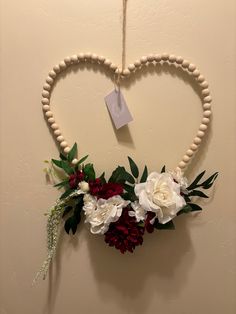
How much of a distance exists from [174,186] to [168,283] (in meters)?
0.30

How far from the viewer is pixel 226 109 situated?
2.73ft

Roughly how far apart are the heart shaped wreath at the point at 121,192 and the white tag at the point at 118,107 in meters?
0.05

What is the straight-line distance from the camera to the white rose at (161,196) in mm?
763

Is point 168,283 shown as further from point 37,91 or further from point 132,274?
point 37,91

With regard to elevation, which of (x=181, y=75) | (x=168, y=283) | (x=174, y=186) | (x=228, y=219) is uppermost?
(x=181, y=75)

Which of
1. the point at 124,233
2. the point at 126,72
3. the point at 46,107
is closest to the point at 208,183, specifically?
the point at 124,233

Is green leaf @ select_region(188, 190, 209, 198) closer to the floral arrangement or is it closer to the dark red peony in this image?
the floral arrangement

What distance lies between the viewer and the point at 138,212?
0.79 m

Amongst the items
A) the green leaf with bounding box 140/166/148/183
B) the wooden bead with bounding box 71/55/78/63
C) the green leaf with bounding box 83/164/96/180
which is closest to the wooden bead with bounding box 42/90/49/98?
the wooden bead with bounding box 71/55/78/63

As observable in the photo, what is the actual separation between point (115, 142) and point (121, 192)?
14 cm

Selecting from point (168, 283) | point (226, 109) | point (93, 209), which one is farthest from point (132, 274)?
point (226, 109)

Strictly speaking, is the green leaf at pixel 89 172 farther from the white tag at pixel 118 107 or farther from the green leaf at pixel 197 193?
the green leaf at pixel 197 193


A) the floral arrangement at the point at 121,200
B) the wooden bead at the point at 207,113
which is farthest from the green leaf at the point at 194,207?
the wooden bead at the point at 207,113

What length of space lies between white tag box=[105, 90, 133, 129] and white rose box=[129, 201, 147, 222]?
8.3 inches
